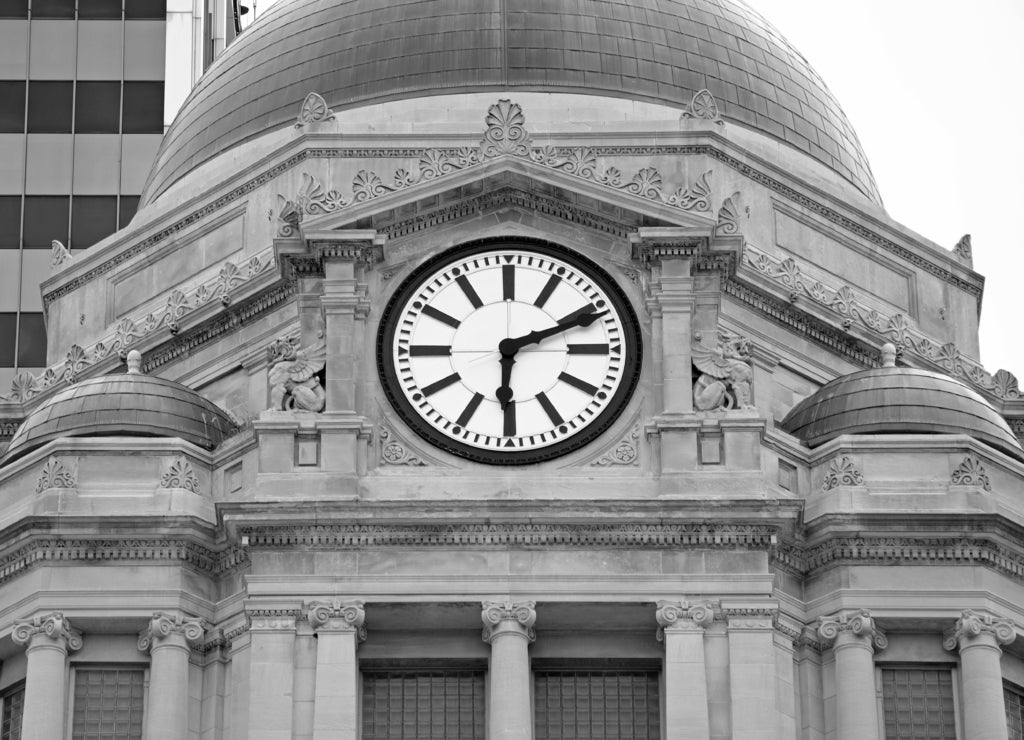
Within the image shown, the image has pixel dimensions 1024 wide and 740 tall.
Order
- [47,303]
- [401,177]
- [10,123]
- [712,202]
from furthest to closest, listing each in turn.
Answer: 1. [10,123]
2. [47,303]
3. [712,202]
4. [401,177]

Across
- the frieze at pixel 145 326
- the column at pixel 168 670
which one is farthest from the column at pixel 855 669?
the frieze at pixel 145 326

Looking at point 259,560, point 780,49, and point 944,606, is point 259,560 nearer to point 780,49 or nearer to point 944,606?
point 944,606

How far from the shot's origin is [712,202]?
63.0 m

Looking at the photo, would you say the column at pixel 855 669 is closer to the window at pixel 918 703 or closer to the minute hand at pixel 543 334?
the window at pixel 918 703

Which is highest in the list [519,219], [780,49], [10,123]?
[10,123]

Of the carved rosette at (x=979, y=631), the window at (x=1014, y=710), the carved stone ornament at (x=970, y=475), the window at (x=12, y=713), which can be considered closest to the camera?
the carved rosette at (x=979, y=631)

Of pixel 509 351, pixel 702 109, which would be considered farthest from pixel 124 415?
pixel 702 109

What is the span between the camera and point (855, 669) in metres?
56.0

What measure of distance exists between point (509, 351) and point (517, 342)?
0.62 feet

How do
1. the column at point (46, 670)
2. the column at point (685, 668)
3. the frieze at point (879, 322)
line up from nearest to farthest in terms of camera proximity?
the column at point (685, 668), the column at point (46, 670), the frieze at point (879, 322)

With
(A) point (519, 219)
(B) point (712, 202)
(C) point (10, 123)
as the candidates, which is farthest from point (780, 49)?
(C) point (10, 123)

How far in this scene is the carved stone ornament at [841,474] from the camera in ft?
188

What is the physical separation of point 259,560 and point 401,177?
6.76 meters

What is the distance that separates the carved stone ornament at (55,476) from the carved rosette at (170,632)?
8.30 ft
